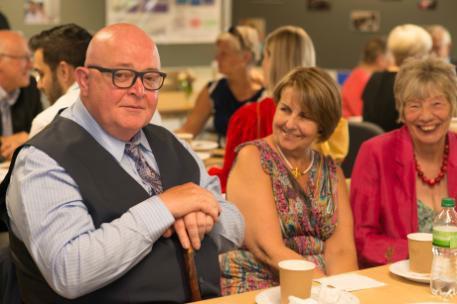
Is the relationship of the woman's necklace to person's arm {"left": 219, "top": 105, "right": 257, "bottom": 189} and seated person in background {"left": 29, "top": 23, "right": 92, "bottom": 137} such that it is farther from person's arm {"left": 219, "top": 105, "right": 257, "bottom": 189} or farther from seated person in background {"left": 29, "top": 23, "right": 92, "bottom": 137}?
seated person in background {"left": 29, "top": 23, "right": 92, "bottom": 137}

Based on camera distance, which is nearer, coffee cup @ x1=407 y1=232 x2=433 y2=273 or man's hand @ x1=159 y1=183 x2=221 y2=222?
man's hand @ x1=159 y1=183 x2=221 y2=222

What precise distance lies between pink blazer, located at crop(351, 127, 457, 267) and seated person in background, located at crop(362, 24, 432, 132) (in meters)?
2.20

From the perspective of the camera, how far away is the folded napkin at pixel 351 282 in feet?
7.04

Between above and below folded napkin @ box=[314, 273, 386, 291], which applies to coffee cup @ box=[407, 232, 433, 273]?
above

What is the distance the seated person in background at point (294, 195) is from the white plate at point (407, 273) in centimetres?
45

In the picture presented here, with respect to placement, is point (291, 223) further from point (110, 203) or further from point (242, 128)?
point (242, 128)

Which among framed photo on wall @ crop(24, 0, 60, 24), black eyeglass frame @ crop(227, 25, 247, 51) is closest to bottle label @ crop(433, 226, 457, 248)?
black eyeglass frame @ crop(227, 25, 247, 51)

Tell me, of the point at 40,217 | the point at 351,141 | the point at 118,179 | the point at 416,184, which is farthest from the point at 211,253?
the point at 351,141

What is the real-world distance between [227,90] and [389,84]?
3.42 ft

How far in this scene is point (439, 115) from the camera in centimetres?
289

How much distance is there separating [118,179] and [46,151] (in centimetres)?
19

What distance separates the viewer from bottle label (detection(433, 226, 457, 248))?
203cm

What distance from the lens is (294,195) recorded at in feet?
9.07

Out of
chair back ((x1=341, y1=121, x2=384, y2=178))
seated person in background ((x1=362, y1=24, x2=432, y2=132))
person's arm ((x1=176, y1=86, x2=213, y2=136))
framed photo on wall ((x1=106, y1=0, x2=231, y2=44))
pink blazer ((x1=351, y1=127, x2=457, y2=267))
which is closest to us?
pink blazer ((x1=351, y1=127, x2=457, y2=267))
